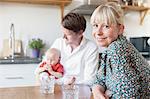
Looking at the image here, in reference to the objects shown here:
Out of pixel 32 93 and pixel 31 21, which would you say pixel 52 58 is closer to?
pixel 32 93

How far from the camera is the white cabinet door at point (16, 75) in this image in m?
2.64

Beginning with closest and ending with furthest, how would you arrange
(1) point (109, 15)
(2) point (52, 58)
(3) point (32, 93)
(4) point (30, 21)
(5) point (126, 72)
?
(5) point (126, 72) → (1) point (109, 15) → (3) point (32, 93) → (2) point (52, 58) → (4) point (30, 21)

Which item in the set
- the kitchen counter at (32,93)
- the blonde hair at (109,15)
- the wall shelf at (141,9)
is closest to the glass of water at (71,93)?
the kitchen counter at (32,93)

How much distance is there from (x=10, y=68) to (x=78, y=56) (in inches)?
39.3

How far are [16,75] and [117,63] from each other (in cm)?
181

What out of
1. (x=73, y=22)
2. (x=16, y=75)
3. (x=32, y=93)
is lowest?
(x=16, y=75)

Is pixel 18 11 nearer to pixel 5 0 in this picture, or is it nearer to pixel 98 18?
pixel 5 0

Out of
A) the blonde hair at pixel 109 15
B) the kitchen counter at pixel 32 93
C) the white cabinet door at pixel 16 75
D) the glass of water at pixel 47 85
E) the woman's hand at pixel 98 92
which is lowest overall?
the white cabinet door at pixel 16 75

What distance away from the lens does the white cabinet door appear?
8.65ft

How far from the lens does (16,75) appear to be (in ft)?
8.72

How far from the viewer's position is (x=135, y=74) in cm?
104

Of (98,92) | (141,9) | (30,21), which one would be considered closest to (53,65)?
(98,92)

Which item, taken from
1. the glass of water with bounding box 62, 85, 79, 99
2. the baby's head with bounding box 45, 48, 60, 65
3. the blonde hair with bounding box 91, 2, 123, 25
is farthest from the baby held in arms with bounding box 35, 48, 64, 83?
the blonde hair with bounding box 91, 2, 123, 25

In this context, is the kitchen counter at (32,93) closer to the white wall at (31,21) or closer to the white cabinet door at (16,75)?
the white cabinet door at (16,75)
